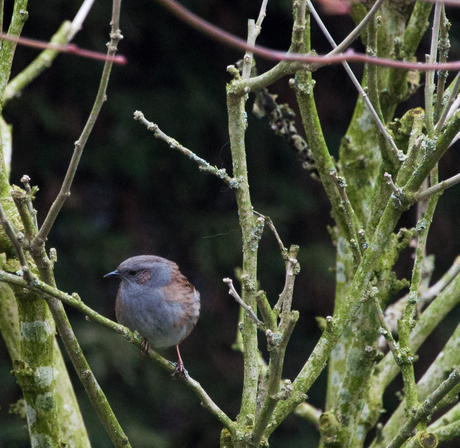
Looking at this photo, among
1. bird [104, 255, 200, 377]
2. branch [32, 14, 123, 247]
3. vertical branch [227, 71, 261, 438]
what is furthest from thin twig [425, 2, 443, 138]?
bird [104, 255, 200, 377]

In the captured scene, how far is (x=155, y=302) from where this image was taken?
2.81 m

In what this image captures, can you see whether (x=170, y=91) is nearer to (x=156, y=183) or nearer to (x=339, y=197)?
(x=156, y=183)

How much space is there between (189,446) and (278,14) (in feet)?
14.7

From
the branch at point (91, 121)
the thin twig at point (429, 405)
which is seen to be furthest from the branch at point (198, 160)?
the thin twig at point (429, 405)

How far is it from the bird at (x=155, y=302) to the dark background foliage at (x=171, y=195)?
2.60 m

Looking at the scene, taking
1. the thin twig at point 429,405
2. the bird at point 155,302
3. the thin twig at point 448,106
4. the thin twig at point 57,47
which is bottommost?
the thin twig at point 429,405

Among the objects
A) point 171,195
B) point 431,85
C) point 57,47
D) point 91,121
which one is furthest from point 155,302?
point 171,195

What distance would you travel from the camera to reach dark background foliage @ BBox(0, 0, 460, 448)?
564 centimetres

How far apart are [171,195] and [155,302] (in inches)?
136

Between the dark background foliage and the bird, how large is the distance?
8.53ft

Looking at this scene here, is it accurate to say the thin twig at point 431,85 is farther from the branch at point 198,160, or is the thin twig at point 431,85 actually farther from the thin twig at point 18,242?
the thin twig at point 18,242

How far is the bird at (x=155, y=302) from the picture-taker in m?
2.80

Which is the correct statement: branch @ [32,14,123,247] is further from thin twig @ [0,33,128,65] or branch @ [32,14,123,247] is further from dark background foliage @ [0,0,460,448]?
dark background foliage @ [0,0,460,448]

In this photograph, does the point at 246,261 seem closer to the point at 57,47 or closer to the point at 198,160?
the point at 198,160
